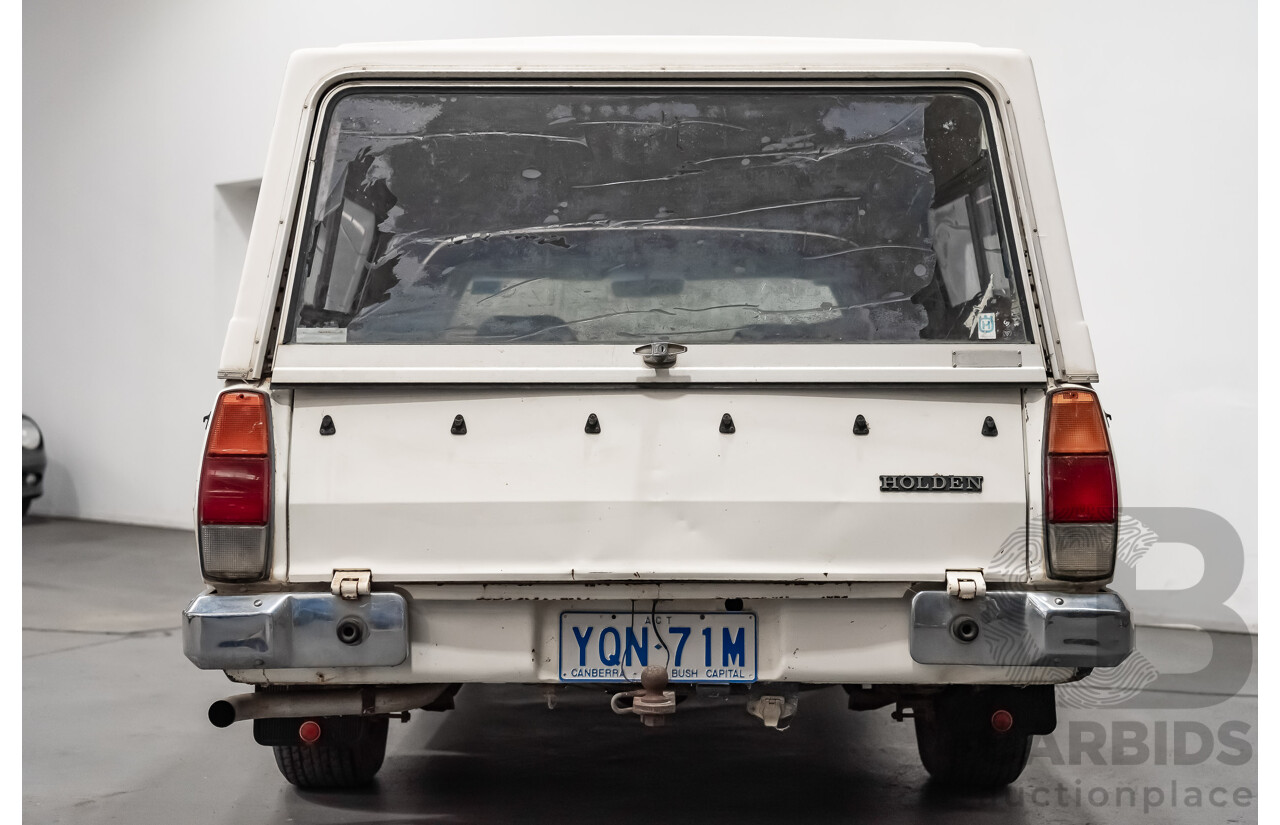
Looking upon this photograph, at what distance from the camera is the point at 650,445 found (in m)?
3.32

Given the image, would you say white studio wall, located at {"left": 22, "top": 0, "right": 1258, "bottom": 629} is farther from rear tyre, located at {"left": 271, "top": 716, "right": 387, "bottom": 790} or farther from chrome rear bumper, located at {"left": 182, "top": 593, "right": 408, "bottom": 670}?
chrome rear bumper, located at {"left": 182, "top": 593, "right": 408, "bottom": 670}

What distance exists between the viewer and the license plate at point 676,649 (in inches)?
131

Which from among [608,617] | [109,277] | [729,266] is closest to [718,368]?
[729,266]

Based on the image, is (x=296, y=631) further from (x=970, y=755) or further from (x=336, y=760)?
(x=970, y=755)

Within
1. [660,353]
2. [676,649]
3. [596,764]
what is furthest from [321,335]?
[596,764]

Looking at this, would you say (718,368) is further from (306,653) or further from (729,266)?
(306,653)

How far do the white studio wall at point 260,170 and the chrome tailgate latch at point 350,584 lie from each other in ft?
17.3

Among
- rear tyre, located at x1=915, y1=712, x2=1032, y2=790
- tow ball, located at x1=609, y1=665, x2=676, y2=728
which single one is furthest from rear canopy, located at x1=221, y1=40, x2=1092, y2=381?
rear tyre, located at x1=915, y1=712, x2=1032, y2=790

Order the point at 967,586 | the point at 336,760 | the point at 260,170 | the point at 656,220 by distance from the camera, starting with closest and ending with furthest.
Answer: the point at 967,586, the point at 656,220, the point at 336,760, the point at 260,170

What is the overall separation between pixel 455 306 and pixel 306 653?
983 mm

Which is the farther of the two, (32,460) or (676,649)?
(32,460)

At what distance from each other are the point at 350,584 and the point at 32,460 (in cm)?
1052

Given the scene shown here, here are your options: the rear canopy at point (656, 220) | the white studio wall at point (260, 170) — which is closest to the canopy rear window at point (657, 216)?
the rear canopy at point (656, 220)

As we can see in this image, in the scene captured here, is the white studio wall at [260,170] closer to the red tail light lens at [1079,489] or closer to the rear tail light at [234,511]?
the red tail light lens at [1079,489]
